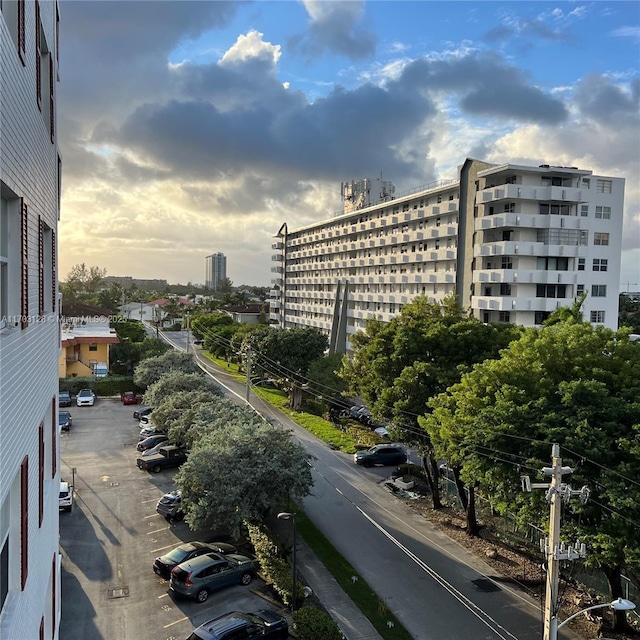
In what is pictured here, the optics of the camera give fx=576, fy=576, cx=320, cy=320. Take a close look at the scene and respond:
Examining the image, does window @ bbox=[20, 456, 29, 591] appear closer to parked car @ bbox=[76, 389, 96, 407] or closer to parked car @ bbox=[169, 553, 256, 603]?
parked car @ bbox=[169, 553, 256, 603]

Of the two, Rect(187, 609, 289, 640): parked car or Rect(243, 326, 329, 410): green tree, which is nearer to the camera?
Rect(187, 609, 289, 640): parked car

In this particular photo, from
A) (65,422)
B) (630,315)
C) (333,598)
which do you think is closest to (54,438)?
(333,598)

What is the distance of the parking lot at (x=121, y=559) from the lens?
16.6 meters

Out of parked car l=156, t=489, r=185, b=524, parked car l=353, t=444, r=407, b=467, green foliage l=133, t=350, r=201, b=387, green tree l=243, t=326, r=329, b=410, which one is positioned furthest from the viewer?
green tree l=243, t=326, r=329, b=410

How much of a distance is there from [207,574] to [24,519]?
1207cm

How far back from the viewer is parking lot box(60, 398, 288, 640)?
16.6m

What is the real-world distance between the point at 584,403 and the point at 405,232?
39.0 metres

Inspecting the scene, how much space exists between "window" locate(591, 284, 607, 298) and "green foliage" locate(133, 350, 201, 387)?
99.1 ft

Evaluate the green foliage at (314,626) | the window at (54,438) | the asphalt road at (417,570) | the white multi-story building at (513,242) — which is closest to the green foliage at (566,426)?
the asphalt road at (417,570)

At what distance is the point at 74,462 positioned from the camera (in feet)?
105

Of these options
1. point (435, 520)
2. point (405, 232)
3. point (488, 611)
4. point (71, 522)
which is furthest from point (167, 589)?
point (405, 232)

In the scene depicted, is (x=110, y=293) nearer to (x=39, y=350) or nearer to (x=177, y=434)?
(x=177, y=434)

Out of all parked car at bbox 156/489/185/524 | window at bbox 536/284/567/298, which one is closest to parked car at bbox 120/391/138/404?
parked car at bbox 156/489/185/524

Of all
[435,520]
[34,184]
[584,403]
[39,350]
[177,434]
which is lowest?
[435,520]
